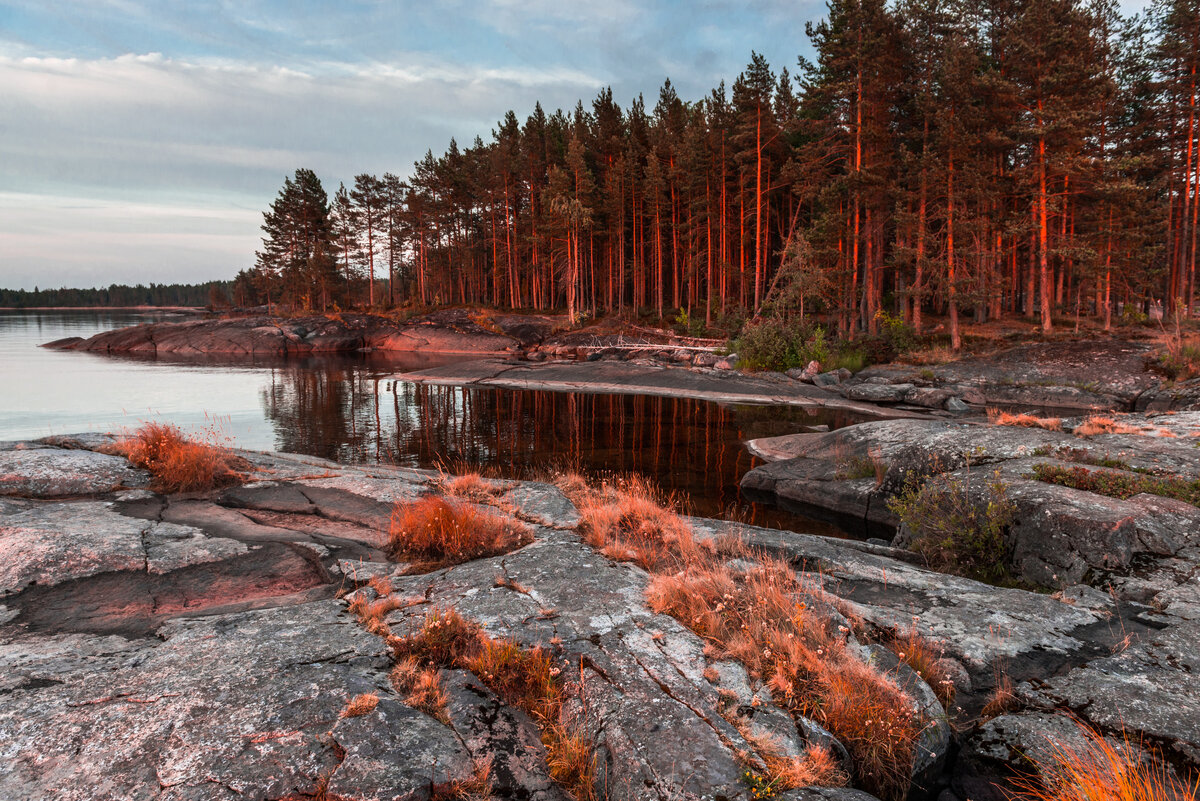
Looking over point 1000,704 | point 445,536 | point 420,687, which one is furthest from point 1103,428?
point 420,687

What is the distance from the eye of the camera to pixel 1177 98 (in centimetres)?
3141

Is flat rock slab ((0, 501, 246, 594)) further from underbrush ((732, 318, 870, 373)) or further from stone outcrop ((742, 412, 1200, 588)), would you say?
underbrush ((732, 318, 870, 373))

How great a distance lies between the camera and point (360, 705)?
149 inches

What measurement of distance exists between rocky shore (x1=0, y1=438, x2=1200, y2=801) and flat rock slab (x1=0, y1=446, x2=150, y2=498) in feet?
3.44

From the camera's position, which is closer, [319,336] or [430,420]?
[430,420]

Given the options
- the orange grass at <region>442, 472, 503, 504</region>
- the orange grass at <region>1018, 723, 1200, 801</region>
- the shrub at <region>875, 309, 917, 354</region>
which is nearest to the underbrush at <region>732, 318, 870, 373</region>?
the shrub at <region>875, 309, 917, 354</region>

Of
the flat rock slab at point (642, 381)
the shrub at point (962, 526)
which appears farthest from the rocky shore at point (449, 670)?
the flat rock slab at point (642, 381)

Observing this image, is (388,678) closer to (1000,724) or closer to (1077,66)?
Result: (1000,724)

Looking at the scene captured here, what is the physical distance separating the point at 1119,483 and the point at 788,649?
677 cm

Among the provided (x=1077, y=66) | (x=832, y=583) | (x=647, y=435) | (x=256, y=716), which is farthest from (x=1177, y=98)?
(x=256, y=716)

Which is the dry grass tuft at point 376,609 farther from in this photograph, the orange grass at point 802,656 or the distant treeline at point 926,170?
the distant treeline at point 926,170

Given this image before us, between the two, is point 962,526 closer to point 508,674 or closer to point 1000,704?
point 1000,704

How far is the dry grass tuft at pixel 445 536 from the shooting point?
6.83 meters

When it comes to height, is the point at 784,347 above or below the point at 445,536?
above
